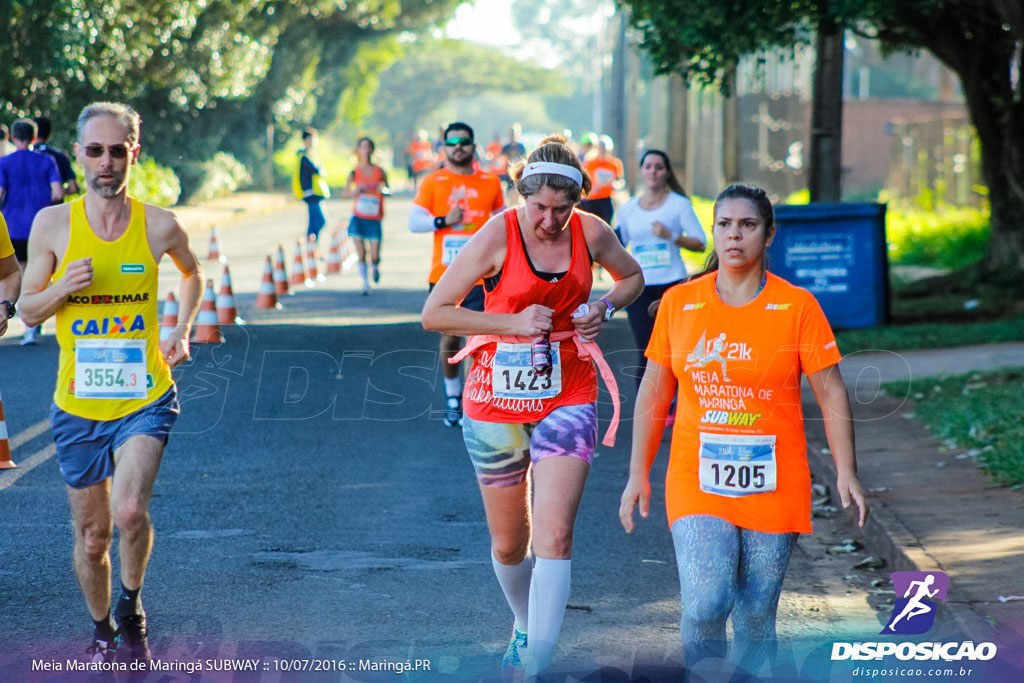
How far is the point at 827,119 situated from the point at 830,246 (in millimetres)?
1853

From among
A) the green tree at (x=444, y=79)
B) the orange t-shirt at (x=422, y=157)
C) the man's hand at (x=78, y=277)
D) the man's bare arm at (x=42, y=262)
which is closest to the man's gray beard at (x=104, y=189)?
the man's bare arm at (x=42, y=262)

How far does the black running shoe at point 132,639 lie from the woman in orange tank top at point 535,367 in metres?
1.30

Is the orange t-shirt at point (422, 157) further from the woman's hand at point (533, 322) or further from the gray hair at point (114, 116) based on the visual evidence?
the woman's hand at point (533, 322)

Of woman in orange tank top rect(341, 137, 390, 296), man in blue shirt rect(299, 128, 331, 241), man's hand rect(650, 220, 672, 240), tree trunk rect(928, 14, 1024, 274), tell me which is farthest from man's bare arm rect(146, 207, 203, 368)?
man in blue shirt rect(299, 128, 331, 241)

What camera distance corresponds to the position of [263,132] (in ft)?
171

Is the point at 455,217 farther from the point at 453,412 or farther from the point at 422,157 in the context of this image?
the point at 422,157

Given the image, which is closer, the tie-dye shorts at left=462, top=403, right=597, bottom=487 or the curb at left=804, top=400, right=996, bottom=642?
the tie-dye shorts at left=462, top=403, right=597, bottom=487

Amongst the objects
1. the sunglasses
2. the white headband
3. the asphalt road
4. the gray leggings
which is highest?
the sunglasses

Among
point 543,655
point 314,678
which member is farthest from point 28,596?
point 543,655

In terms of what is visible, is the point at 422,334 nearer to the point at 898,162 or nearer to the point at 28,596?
the point at 28,596

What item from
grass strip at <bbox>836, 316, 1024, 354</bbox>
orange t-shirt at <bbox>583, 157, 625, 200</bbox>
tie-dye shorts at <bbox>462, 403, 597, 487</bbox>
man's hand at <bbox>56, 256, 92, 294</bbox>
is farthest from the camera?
orange t-shirt at <bbox>583, 157, 625, 200</bbox>

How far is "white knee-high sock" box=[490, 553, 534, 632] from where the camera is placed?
17.0ft

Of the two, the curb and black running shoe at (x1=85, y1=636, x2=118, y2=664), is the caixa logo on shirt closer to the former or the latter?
black running shoe at (x1=85, y1=636, x2=118, y2=664)

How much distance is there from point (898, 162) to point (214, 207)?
1925cm
